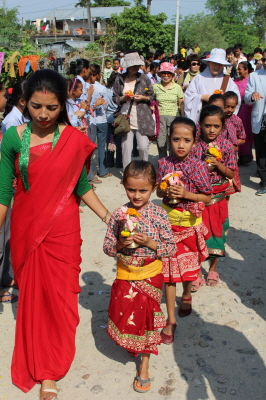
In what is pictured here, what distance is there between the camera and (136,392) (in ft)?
10.0

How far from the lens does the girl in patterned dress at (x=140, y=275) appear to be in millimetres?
2979

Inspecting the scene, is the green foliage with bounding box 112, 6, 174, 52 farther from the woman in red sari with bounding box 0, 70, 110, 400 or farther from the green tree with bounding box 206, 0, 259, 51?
the woman in red sari with bounding box 0, 70, 110, 400

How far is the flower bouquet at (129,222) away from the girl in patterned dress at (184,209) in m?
0.79

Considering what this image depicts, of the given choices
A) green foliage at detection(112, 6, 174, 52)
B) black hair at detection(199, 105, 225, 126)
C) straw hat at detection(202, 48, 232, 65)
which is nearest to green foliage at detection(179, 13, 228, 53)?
green foliage at detection(112, 6, 174, 52)

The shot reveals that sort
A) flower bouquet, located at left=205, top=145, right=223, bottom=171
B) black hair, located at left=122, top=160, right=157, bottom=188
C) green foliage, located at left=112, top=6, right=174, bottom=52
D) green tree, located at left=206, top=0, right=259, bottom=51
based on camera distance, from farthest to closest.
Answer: green tree, located at left=206, top=0, right=259, bottom=51 < green foliage, located at left=112, top=6, right=174, bottom=52 < flower bouquet, located at left=205, top=145, right=223, bottom=171 < black hair, located at left=122, top=160, right=157, bottom=188

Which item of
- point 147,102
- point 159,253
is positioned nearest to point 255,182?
point 147,102

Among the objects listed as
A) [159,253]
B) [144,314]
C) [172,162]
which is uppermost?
[172,162]

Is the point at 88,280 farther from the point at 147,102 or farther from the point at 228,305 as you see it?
the point at 147,102

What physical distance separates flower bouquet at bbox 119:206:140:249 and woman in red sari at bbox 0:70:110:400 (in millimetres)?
453

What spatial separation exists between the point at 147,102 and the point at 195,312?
4728mm

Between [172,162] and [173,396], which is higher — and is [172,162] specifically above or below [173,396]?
above

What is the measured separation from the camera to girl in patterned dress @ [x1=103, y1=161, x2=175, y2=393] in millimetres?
2979

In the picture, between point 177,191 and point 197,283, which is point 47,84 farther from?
point 197,283

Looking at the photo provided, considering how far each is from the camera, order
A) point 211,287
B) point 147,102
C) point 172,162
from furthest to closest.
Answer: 1. point 147,102
2. point 211,287
3. point 172,162
